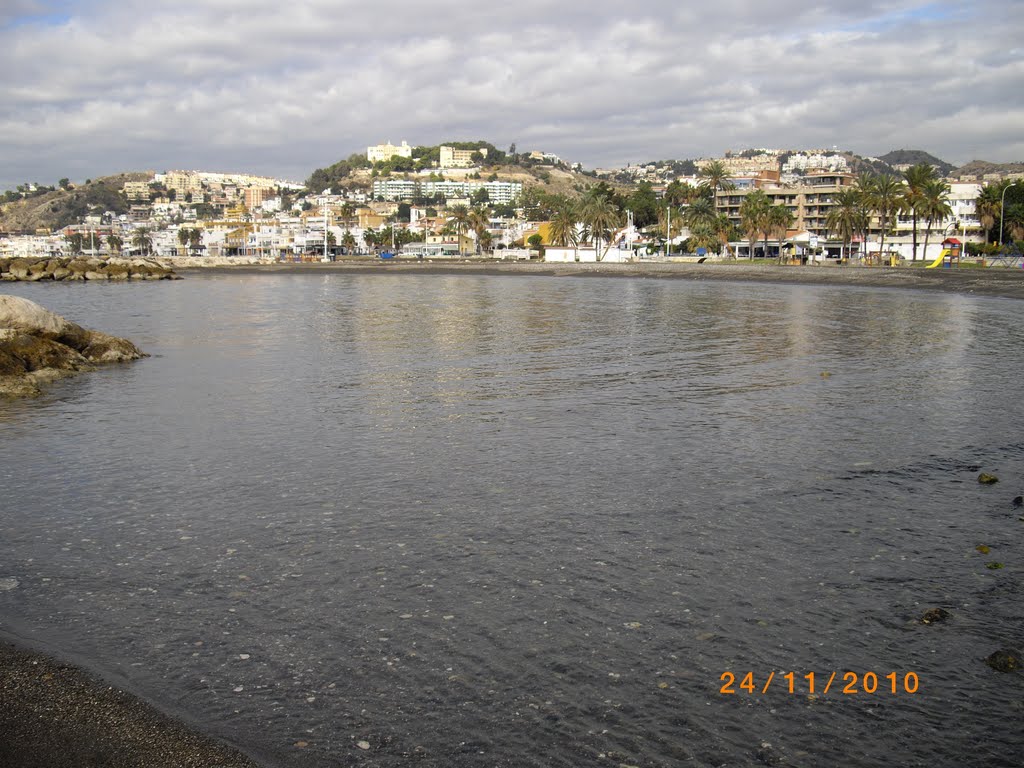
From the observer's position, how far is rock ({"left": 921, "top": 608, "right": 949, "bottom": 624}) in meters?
6.36

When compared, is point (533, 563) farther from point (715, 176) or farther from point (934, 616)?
point (715, 176)

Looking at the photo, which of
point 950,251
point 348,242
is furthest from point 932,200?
point 348,242

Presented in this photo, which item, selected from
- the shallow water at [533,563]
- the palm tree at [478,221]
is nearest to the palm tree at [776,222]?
the palm tree at [478,221]

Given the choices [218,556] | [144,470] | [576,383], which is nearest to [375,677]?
[218,556]

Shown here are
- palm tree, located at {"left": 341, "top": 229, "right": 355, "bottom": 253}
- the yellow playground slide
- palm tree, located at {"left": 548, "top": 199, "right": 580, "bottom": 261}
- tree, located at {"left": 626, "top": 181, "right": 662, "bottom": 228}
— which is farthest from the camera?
palm tree, located at {"left": 341, "top": 229, "right": 355, "bottom": 253}

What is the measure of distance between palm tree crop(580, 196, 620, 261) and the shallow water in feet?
361

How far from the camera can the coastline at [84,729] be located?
4594 millimetres

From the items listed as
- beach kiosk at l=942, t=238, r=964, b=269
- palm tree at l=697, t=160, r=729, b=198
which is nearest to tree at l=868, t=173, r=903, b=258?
beach kiosk at l=942, t=238, r=964, b=269

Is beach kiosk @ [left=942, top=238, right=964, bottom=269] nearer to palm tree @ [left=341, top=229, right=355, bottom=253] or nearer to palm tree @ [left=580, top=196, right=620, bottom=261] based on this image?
palm tree @ [left=580, top=196, right=620, bottom=261]

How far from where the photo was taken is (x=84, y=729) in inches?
193

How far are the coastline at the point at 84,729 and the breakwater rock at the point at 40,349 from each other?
1333cm

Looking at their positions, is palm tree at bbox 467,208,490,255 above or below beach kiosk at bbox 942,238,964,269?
above

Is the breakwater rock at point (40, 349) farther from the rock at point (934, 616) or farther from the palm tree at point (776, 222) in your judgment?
the palm tree at point (776, 222)

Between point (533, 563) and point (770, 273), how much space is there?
73711 mm
